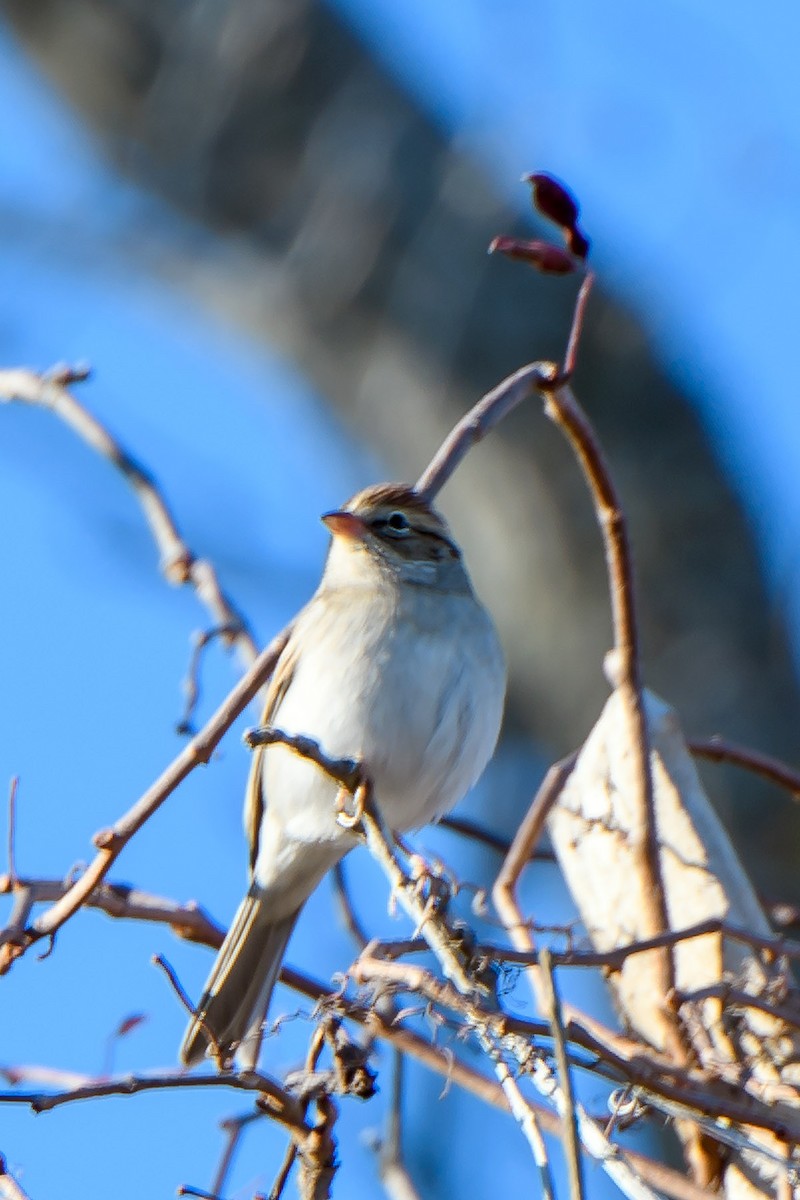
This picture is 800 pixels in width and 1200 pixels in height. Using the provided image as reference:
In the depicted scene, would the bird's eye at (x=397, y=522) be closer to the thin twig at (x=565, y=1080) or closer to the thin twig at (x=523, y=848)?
the thin twig at (x=523, y=848)

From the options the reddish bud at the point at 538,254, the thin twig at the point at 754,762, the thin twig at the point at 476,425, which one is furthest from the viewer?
the thin twig at the point at 754,762

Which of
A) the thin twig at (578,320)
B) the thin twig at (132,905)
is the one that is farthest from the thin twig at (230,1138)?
the thin twig at (578,320)

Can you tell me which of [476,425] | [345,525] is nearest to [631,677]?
[476,425]

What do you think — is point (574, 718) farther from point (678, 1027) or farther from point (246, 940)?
point (678, 1027)

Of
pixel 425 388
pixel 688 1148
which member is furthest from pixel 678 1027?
pixel 425 388

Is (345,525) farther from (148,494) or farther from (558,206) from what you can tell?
(558,206)

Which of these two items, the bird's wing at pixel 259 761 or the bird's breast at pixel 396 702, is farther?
the bird's wing at pixel 259 761

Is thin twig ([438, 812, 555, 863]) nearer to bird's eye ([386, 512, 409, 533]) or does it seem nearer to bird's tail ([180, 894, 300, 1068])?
bird's tail ([180, 894, 300, 1068])

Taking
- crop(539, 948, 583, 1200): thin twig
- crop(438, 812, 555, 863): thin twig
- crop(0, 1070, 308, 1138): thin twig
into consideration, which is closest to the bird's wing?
crop(438, 812, 555, 863): thin twig
